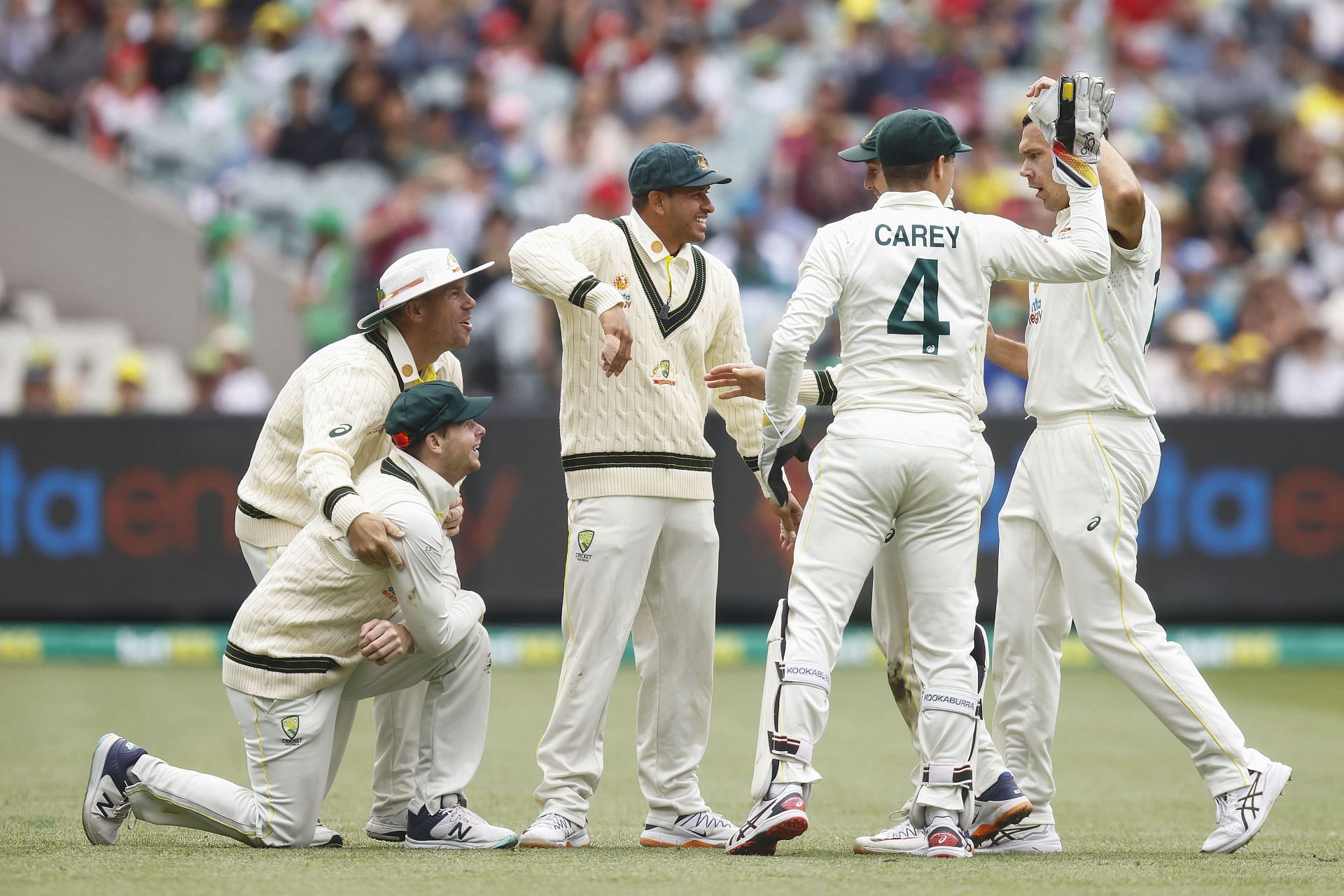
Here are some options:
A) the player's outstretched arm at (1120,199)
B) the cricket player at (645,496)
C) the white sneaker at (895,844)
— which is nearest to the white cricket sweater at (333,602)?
the cricket player at (645,496)

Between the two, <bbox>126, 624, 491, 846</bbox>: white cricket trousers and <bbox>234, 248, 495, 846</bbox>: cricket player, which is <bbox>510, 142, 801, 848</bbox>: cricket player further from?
<bbox>126, 624, 491, 846</bbox>: white cricket trousers

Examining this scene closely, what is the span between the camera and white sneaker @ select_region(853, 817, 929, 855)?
18.0 feet

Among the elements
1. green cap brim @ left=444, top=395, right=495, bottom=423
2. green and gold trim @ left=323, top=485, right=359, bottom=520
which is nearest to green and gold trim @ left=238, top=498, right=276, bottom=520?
green and gold trim @ left=323, top=485, right=359, bottom=520

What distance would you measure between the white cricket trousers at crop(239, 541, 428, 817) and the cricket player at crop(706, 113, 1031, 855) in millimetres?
1541

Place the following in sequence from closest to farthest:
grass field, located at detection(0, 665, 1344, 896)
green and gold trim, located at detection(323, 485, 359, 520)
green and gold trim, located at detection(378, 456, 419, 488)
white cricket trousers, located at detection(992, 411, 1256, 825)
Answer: grass field, located at detection(0, 665, 1344, 896)
green and gold trim, located at detection(323, 485, 359, 520)
green and gold trim, located at detection(378, 456, 419, 488)
white cricket trousers, located at detection(992, 411, 1256, 825)

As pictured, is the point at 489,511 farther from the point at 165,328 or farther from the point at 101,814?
the point at 101,814

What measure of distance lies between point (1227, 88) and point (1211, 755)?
41.0 feet

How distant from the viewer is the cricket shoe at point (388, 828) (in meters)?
5.92

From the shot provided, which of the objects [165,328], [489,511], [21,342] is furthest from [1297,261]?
[21,342]

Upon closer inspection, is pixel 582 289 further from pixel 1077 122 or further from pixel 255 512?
pixel 1077 122

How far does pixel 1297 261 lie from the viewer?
15203 mm

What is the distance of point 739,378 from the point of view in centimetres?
578

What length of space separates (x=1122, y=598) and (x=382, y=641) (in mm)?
2446

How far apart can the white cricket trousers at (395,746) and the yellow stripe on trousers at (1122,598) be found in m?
2.37
